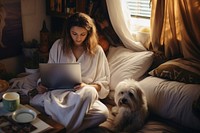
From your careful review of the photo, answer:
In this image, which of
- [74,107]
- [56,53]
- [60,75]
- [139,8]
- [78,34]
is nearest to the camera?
[74,107]

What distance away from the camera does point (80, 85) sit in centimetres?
178

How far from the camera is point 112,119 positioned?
1.83 meters

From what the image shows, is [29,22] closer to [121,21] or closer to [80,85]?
[121,21]

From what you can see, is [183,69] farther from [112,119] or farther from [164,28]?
[112,119]

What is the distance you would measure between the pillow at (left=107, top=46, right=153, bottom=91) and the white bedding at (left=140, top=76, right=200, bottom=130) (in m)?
0.19

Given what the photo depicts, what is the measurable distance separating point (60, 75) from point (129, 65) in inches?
25.4

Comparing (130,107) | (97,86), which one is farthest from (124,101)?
(97,86)

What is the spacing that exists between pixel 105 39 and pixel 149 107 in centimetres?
84

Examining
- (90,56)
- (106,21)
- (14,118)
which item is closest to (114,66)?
(90,56)

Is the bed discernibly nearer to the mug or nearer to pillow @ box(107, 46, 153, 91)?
pillow @ box(107, 46, 153, 91)

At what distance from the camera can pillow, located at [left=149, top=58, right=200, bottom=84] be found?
5.63 feet

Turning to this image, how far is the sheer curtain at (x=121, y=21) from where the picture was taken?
2238mm

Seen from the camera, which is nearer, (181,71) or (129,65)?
(181,71)

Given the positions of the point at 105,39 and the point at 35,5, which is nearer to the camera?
the point at 105,39
